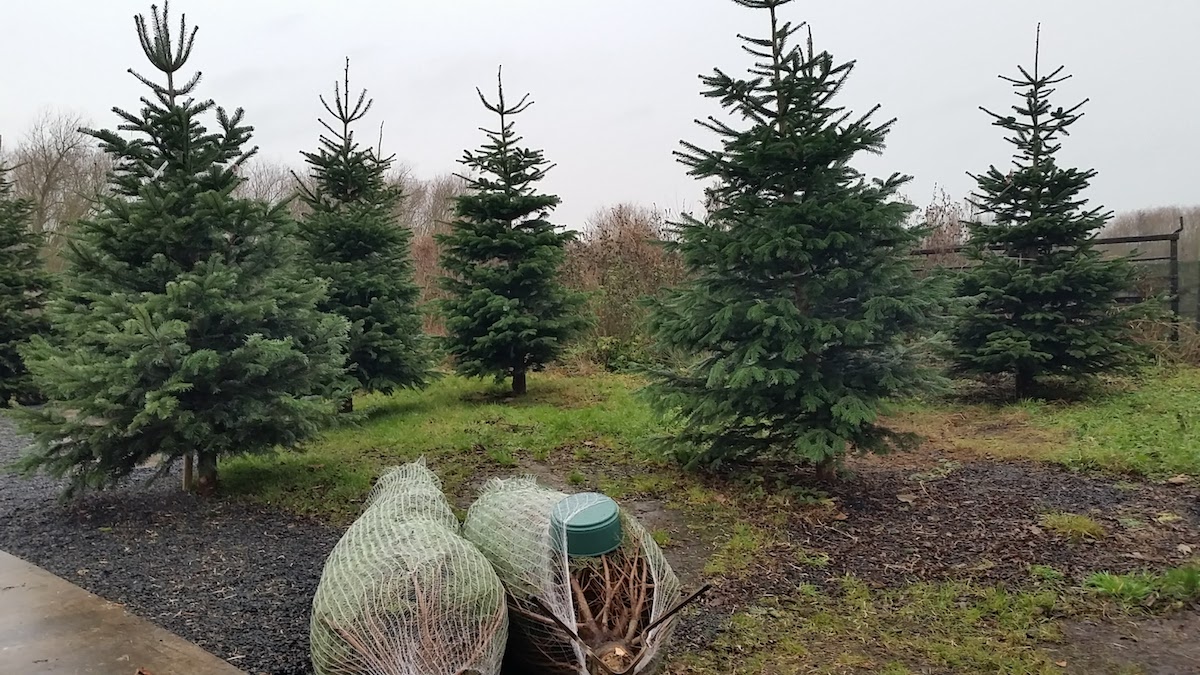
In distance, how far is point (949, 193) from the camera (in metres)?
14.8

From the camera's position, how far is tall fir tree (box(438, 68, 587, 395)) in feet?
31.9

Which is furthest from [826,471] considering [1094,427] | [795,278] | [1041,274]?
[1041,274]

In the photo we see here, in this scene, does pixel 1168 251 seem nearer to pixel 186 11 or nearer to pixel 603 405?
pixel 603 405

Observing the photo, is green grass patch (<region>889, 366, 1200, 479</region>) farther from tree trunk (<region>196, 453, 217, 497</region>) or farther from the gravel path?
tree trunk (<region>196, 453, 217, 497</region>)

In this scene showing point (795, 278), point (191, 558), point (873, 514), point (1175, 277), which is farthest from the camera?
point (1175, 277)

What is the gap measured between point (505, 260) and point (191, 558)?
6494 mm

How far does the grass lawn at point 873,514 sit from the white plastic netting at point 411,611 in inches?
35.3

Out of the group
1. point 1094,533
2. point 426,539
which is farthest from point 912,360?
point 426,539

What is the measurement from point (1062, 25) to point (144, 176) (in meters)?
9.80

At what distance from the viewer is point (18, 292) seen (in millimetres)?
10766

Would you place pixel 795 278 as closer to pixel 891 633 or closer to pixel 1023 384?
pixel 891 633

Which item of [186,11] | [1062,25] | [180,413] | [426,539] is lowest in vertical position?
[426,539]

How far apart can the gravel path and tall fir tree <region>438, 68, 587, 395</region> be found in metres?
4.47

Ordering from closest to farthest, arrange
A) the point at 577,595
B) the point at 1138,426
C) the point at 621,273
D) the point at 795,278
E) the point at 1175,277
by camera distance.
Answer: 1. the point at 577,595
2. the point at 795,278
3. the point at 1138,426
4. the point at 1175,277
5. the point at 621,273
